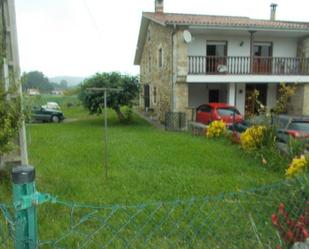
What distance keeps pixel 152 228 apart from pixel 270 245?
1.48 metres

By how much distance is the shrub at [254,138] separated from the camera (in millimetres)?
8125

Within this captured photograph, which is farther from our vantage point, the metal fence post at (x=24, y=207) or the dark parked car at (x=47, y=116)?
the dark parked car at (x=47, y=116)

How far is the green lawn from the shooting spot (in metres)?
5.08

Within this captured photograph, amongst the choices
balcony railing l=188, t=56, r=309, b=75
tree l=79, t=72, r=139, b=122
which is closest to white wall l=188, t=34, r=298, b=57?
balcony railing l=188, t=56, r=309, b=75

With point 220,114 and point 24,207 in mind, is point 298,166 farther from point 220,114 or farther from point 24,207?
point 220,114

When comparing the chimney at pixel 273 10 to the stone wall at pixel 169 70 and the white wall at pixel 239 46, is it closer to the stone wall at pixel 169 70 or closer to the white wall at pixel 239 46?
the white wall at pixel 239 46

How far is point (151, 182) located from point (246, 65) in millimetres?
12478

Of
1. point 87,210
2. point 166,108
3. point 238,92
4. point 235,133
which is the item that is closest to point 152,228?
point 87,210

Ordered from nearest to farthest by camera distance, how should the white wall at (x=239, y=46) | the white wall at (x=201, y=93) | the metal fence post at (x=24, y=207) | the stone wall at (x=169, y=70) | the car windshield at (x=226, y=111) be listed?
the metal fence post at (x=24, y=207), the car windshield at (x=226, y=111), the stone wall at (x=169, y=70), the white wall at (x=239, y=46), the white wall at (x=201, y=93)

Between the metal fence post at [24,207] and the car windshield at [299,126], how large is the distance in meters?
8.25

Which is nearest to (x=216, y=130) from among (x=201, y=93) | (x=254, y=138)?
(x=254, y=138)

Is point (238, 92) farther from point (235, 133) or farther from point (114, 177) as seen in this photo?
point (114, 177)

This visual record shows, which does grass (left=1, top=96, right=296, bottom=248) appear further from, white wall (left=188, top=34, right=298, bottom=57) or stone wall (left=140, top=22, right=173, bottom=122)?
white wall (left=188, top=34, right=298, bottom=57)

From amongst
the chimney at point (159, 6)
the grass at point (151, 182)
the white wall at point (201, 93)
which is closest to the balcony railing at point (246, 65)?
the white wall at point (201, 93)
